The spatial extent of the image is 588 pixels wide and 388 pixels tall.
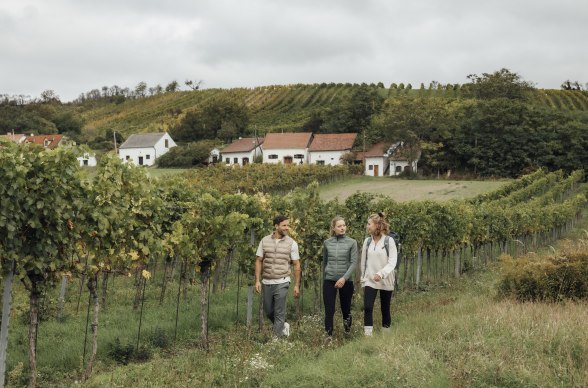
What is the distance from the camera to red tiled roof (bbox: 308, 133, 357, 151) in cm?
7112

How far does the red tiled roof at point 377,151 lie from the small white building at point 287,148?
10185 millimetres

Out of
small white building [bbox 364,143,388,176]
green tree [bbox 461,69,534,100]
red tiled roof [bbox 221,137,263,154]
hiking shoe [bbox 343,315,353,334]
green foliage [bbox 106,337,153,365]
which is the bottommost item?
green foliage [bbox 106,337,153,365]

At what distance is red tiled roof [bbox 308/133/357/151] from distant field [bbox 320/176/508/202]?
1213 centimetres

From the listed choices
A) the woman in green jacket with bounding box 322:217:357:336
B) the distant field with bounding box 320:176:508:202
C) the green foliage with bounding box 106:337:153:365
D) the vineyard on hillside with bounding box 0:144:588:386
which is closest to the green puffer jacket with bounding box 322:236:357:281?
the woman in green jacket with bounding box 322:217:357:336

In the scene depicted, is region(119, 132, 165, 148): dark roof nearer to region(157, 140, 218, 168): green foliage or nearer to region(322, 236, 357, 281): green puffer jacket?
region(157, 140, 218, 168): green foliage

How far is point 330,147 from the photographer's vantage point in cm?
7188

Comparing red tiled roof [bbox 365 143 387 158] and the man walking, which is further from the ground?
red tiled roof [bbox 365 143 387 158]

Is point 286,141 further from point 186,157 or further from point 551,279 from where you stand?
point 551,279

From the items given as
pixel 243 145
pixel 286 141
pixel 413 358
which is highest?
pixel 286 141

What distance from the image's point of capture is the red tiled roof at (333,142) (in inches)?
2800

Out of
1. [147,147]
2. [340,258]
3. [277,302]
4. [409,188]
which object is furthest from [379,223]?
[147,147]

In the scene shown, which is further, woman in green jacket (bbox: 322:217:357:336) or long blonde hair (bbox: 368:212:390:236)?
woman in green jacket (bbox: 322:217:357:336)

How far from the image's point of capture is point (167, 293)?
14422mm

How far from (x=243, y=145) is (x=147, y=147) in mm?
14985
